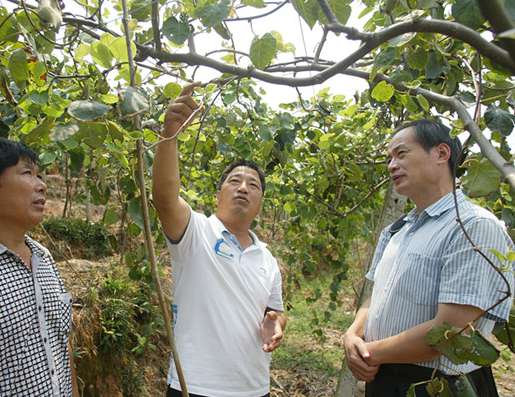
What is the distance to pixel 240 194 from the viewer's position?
181cm

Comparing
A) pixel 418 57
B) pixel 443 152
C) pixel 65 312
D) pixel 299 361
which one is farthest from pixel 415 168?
pixel 299 361

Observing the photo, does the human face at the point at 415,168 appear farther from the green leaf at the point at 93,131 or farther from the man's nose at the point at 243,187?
the green leaf at the point at 93,131

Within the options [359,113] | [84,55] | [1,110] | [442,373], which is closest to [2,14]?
[84,55]

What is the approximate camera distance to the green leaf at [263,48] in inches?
34.7

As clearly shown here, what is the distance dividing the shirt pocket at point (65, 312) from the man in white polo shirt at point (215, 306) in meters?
0.35

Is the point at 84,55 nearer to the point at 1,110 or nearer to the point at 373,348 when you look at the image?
the point at 1,110

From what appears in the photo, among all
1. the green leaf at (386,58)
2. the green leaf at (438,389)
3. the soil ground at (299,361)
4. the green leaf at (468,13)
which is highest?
the green leaf at (386,58)

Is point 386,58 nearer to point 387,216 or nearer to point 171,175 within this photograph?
point 171,175

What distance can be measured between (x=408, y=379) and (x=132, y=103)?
117 centimetres

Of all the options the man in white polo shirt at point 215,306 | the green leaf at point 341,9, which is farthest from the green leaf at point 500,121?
the man in white polo shirt at point 215,306

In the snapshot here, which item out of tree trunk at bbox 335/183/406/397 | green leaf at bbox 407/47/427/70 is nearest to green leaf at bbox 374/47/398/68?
green leaf at bbox 407/47/427/70

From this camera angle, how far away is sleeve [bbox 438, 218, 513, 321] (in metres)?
1.25

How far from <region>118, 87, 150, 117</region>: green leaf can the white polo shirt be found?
799mm

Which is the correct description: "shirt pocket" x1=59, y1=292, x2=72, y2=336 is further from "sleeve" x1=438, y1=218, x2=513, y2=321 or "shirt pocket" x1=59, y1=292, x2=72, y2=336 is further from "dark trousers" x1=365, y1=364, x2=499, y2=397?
"sleeve" x1=438, y1=218, x2=513, y2=321
